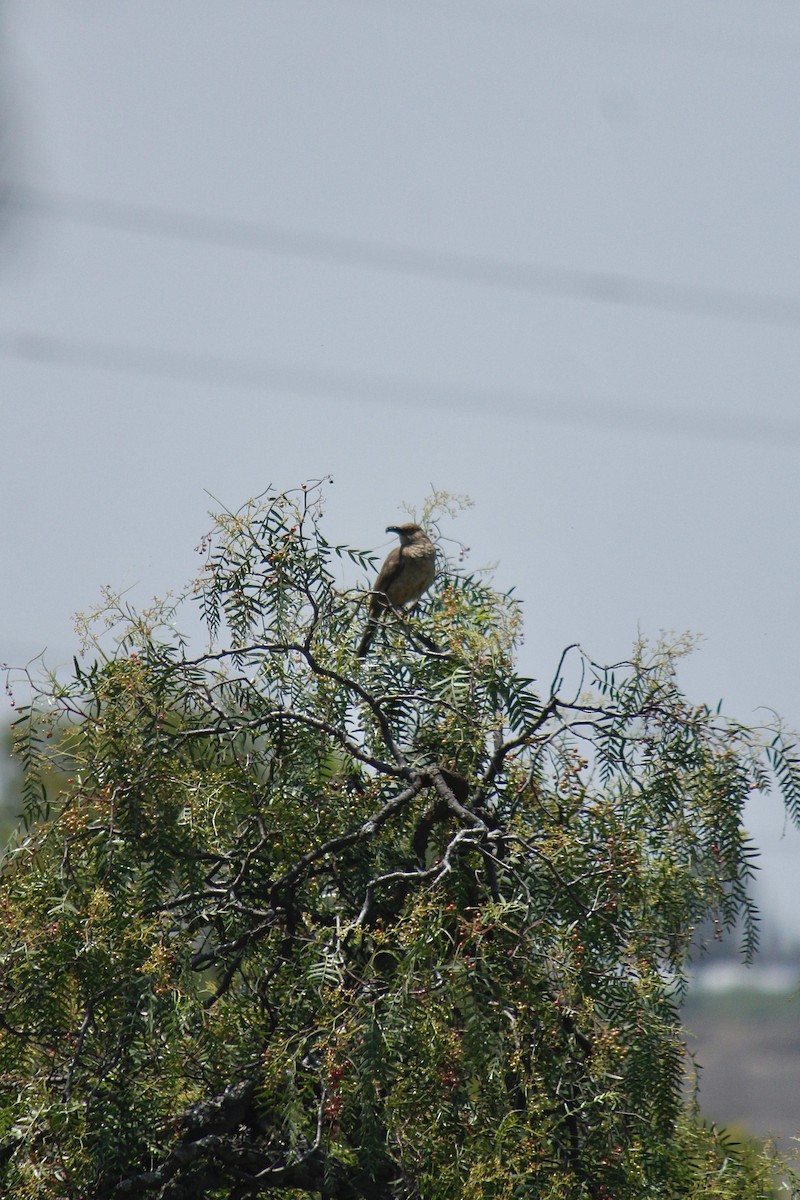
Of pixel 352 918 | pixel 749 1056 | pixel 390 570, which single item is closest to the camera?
pixel 352 918

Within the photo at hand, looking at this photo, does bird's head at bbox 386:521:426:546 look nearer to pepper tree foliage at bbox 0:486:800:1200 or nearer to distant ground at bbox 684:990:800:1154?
pepper tree foliage at bbox 0:486:800:1200

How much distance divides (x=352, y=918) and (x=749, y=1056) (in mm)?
75713

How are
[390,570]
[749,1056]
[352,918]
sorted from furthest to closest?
1. [749,1056]
2. [390,570]
3. [352,918]

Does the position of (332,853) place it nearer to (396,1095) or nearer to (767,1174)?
(396,1095)

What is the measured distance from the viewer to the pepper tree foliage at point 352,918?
348 cm

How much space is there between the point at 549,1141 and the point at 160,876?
1.14m

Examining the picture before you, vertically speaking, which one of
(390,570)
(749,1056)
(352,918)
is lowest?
(352,918)

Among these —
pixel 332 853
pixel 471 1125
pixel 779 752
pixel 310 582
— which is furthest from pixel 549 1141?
pixel 310 582

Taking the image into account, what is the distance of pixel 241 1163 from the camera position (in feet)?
13.3

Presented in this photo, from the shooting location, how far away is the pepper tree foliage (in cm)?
348

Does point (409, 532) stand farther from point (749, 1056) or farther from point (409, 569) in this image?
point (749, 1056)

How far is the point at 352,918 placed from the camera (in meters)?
4.26

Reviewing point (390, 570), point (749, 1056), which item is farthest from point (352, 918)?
point (749, 1056)

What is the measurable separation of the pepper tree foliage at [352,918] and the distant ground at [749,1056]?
57719 mm
